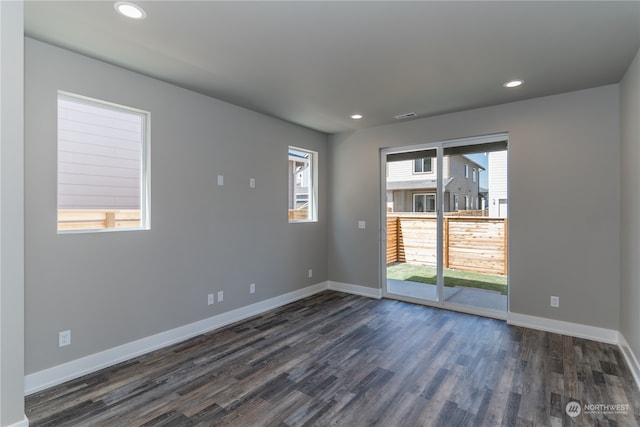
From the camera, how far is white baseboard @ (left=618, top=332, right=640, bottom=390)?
8.31ft

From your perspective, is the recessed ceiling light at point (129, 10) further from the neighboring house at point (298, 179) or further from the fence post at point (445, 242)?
the fence post at point (445, 242)

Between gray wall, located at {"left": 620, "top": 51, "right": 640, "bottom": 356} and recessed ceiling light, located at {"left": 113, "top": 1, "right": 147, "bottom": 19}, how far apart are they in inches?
150

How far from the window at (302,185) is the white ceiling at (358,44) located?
5.06ft

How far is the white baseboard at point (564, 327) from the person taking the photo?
3.33 meters

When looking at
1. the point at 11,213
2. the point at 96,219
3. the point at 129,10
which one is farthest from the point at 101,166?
the point at 129,10

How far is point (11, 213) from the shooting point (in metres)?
1.82

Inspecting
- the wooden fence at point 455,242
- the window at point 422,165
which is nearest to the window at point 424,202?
the wooden fence at point 455,242

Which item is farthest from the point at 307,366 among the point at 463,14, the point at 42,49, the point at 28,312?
the point at 42,49

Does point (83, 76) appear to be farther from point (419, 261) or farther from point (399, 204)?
point (419, 261)

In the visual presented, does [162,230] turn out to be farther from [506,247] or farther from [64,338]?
[506,247]

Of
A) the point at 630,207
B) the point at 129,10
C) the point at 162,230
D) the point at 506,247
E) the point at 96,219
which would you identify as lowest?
the point at 506,247

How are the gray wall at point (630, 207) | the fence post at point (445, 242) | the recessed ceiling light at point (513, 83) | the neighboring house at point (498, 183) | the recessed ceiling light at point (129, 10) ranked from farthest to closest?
the fence post at point (445, 242) → the neighboring house at point (498, 183) → the recessed ceiling light at point (513, 83) → the gray wall at point (630, 207) → the recessed ceiling light at point (129, 10)

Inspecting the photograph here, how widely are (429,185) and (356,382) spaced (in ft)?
10.1

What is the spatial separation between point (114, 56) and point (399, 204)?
399 centimetres
